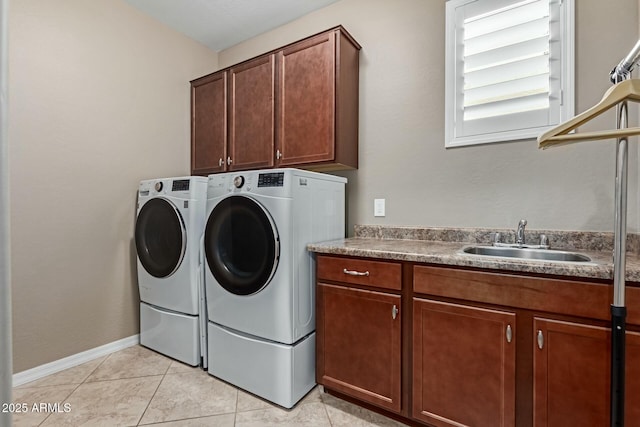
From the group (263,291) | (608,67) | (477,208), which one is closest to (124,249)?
(263,291)

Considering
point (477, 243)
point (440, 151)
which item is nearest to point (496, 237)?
point (477, 243)

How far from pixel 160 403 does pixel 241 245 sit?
963 millimetres

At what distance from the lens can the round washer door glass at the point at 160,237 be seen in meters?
2.09

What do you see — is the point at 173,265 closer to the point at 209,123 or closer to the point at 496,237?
the point at 209,123

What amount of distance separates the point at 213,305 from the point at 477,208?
1737 millimetres

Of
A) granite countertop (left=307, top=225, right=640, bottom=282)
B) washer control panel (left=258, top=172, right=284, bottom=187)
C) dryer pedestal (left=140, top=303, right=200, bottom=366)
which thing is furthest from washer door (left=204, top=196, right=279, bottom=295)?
dryer pedestal (left=140, top=303, right=200, bottom=366)

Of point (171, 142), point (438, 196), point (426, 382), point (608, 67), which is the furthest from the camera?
point (171, 142)

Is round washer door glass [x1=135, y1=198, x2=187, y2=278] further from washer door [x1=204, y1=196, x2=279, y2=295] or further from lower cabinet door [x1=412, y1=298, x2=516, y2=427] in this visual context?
lower cabinet door [x1=412, y1=298, x2=516, y2=427]

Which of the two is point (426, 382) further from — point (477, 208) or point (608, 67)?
point (608, 67)

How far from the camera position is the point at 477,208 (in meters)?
1.83

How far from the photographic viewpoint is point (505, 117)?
1.76m

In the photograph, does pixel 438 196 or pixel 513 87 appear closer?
pixel 513 87

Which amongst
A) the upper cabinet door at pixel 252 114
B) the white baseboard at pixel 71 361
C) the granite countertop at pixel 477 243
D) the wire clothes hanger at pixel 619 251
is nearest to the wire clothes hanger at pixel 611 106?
the wire clothes hanger at pixel 619 251

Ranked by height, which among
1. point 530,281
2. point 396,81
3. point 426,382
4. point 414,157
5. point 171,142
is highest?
point 396,81
